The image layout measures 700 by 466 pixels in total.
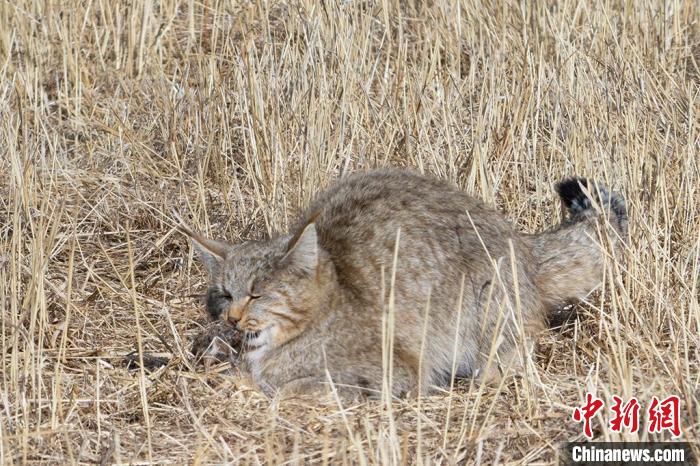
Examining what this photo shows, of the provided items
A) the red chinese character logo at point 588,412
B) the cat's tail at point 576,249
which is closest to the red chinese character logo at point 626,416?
the red chinese character logo at point 588,412

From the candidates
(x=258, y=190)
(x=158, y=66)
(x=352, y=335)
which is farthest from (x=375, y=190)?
→ (x=158, y=66)

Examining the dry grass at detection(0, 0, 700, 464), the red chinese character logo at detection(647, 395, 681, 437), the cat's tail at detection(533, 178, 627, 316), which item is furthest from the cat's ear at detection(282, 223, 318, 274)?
the red chinese character logo at detection(647, 395, 681, 437)

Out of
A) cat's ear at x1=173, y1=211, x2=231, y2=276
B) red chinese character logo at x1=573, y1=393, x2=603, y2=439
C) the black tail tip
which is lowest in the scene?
red chinese character logo at x1=573, y1=393, x2=603, y2=439

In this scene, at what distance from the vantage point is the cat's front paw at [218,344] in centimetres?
481

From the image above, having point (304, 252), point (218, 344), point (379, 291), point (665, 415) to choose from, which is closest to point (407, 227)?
point (379, 291)

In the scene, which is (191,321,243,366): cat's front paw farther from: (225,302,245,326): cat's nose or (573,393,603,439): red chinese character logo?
(573,393,603,439): red chinese character logo

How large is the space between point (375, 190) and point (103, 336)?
1412 mm

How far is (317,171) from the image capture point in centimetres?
598

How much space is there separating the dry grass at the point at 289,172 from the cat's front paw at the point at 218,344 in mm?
83

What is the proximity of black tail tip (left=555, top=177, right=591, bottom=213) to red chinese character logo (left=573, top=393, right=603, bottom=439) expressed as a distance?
1274 millimetres

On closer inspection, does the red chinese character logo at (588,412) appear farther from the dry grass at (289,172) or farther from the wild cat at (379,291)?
the wild cat at (379,291)

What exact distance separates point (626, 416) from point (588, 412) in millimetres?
326

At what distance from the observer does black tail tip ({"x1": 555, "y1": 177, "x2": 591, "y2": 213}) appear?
511cm

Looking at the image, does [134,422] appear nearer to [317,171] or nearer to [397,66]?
[317,171]
